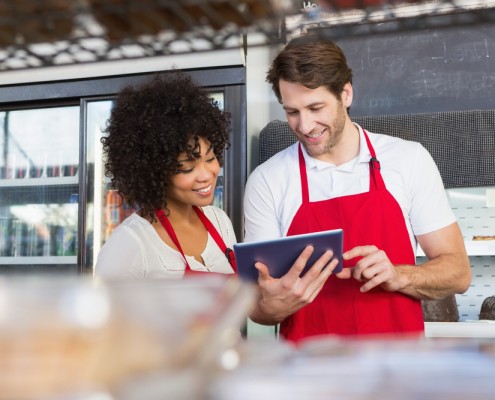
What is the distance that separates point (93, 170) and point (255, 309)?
5.04 ft

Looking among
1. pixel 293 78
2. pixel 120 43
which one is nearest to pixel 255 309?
pixel 293 78

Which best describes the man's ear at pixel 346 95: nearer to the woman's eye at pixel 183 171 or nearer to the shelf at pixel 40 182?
the woman's eye at pixel 183 171

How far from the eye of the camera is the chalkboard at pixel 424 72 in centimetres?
307

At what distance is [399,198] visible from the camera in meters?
1.85

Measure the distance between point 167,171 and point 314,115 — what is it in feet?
1.76

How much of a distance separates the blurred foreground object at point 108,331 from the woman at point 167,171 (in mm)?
1049

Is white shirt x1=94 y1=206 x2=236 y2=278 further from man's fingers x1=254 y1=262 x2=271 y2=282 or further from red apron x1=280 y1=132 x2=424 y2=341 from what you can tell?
red apron x1=280 y1=132 x2=424 y2=341

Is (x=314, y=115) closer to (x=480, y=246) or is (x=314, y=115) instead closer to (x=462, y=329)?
(x=480, y=246)

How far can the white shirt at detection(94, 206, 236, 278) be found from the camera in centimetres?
143

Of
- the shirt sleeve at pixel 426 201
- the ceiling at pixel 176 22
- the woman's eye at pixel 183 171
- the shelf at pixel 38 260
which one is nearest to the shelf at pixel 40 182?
the shelf at pixel 38 260

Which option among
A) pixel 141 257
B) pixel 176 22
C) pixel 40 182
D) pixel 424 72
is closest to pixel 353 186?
pixel 141 257

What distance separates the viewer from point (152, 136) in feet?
5.15

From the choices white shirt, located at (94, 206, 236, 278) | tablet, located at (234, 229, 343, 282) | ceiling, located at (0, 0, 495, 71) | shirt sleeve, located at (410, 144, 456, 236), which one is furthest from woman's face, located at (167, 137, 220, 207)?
ceiling, located at (0, 0, 495, 71)

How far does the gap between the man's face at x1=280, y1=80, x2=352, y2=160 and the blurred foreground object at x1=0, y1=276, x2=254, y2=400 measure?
1453 millimetres
